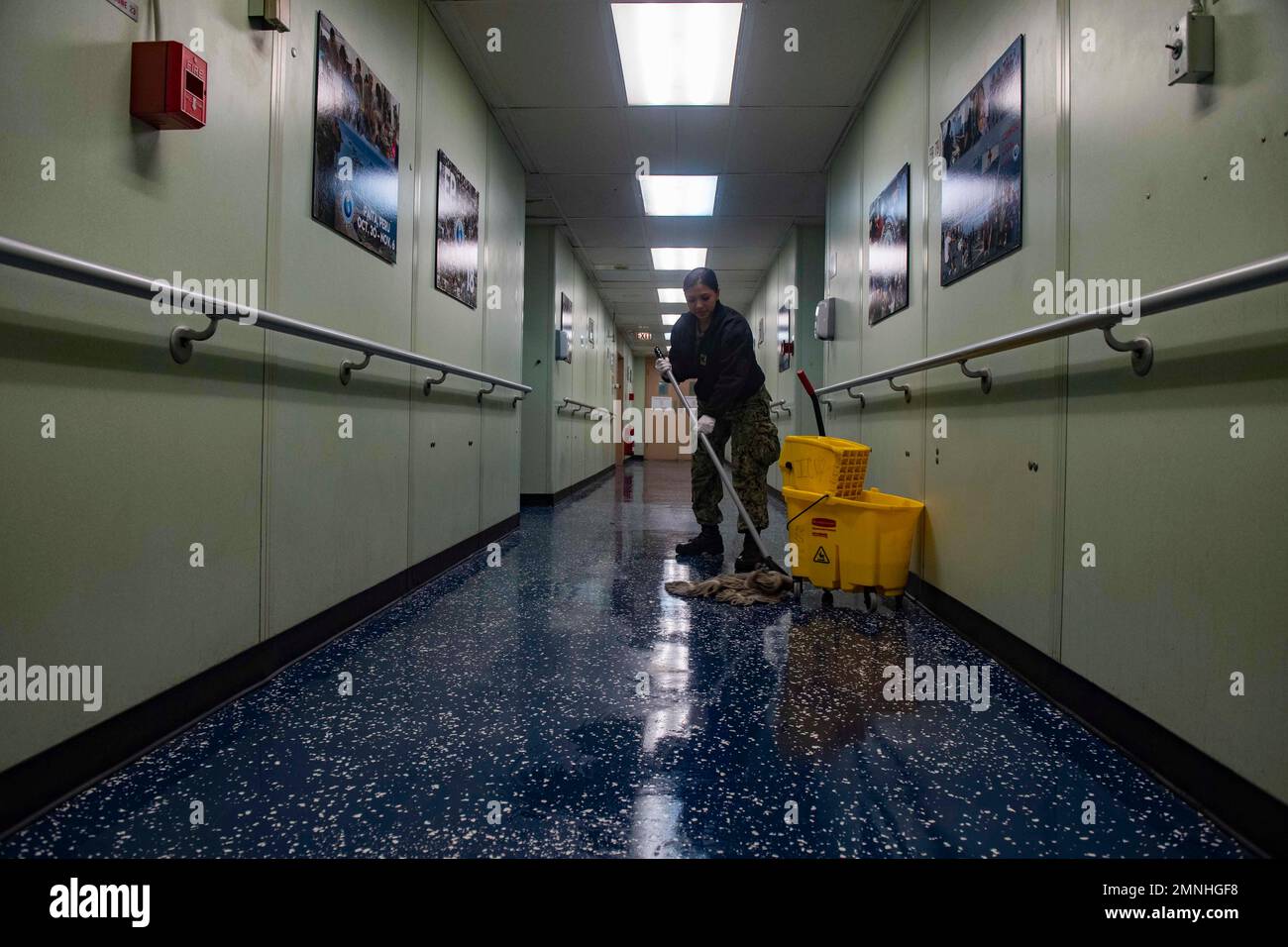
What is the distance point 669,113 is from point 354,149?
2.28m

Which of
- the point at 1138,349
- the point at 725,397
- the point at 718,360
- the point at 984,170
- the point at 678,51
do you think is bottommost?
the point at 1138,349

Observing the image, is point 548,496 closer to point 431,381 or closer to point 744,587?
point 431,381

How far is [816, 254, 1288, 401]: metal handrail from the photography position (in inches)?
34.7

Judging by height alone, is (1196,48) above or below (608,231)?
below

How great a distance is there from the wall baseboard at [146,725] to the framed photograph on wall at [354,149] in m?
1.24

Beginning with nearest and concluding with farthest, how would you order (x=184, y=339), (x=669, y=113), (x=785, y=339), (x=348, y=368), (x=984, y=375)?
(x=184, y=339) → (x=984, y=375) → (x=348, y=368) → (x=669, y=113) → (x=785, y=339)

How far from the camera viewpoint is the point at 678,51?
10.5 feet

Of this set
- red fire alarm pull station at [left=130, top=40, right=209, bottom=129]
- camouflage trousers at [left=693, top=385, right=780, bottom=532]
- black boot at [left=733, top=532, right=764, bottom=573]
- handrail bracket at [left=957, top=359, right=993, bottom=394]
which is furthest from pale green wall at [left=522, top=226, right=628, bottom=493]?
red fire alarm pull station at [left=130, top=40, right=209, bottom=129]

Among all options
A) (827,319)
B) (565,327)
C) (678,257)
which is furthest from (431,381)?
(678,257)

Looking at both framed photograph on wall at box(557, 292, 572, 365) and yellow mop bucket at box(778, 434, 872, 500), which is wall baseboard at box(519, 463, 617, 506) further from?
yellow mop bucket at box(778, 434, 872, 500)

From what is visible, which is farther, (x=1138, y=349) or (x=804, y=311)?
(x=804, y=311)

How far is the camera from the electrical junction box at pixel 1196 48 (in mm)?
1098

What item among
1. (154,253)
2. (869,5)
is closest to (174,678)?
(154,253)

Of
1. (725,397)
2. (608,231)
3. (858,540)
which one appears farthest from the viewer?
(608,231)
